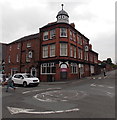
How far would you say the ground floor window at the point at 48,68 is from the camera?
86.9ft

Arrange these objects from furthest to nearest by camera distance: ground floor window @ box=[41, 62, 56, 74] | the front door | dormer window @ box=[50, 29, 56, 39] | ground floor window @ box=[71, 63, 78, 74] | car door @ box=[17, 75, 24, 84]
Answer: ground floor window @ box=[71, 63, 78, 74] < dormer window @ box=[50, 29, 56, 39] < ground floor window @ box=[41, 62, 56, 74] < the front door < car door @ box=[17, 75, 24, 84]

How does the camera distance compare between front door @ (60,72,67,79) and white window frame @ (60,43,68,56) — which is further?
white window frame @ (60,43,68,56)

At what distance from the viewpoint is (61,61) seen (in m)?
25.9

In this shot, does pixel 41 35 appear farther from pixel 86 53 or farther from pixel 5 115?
pixel 5 115

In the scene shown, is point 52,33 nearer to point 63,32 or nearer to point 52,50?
point 63,32

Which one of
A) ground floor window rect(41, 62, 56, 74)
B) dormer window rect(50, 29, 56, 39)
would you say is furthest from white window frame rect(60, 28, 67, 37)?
ground floor window rect(41, 62, 56, 74)

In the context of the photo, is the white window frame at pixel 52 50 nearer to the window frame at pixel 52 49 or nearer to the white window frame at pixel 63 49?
the window frame at pixel 52 49

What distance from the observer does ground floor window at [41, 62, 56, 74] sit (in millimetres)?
26484

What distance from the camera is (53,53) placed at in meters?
27.3

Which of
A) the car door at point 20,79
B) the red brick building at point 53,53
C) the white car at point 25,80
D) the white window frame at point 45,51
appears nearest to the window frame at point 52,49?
the red brick building at point 53,53

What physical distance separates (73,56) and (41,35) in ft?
27.1

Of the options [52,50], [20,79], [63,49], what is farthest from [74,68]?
[20,79]

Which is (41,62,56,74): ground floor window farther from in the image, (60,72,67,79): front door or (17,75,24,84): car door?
(17,75,24,84): car door

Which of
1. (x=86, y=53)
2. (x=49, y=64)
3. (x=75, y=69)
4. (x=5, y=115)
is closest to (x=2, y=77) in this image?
(x=49, y=64)
